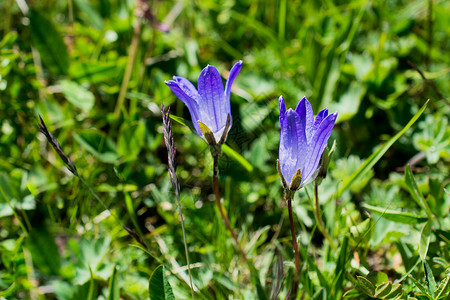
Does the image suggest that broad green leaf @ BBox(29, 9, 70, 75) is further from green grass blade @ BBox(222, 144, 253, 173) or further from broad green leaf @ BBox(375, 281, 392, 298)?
broad green leaf @ BBox(375, 281, 392, 298)

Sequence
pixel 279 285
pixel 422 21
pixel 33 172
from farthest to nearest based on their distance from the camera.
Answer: pixel 422 21
pixel 33 172
pixel 279 285

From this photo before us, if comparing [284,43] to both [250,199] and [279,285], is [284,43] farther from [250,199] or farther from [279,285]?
[279,285]

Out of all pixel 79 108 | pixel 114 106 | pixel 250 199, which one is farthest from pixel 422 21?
pixel 79 108

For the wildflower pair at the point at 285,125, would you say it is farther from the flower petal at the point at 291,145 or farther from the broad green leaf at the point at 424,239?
the broad green leaf at the point at 424,239

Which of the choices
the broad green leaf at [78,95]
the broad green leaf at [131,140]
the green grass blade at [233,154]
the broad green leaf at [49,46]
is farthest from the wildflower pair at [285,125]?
the broad green leaf at [49,46]

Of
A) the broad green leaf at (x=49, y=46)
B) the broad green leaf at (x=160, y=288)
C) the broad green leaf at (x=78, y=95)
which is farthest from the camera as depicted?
the broad green leaf at (x=49, y=46)

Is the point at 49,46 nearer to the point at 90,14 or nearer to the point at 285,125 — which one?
the point at 90,14
